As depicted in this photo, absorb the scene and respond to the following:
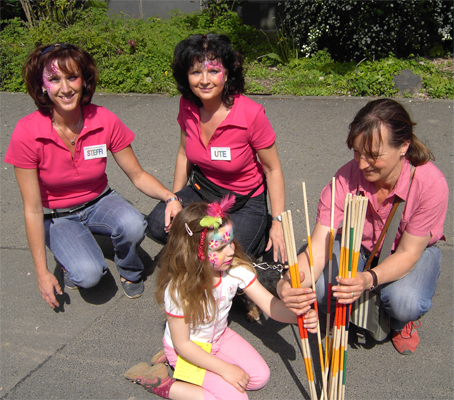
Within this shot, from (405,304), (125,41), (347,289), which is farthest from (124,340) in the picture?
(125,41)

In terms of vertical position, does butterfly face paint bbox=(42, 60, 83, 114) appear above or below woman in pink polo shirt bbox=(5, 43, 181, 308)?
above

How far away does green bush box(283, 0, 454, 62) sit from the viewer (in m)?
5.80

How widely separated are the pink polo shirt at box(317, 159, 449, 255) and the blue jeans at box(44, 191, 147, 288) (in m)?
1.18

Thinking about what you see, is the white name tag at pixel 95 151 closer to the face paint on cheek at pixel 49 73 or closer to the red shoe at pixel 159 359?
the face paint on cheek at pixel 49 73

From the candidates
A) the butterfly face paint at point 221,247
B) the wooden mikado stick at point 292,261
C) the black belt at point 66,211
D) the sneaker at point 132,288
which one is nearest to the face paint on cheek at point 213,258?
the butterfly face paint at point 221,247

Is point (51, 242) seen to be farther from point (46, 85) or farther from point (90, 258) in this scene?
point (46, 85)

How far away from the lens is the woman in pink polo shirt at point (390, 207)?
2.04 metres

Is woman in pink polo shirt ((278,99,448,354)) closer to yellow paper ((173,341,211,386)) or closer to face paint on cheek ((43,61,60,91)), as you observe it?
yellow paper ((173,341,211,386))

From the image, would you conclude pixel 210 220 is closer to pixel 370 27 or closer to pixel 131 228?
pixel 131 228

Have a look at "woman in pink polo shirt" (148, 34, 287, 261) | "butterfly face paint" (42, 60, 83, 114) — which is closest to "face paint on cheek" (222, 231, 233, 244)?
"woman in pink polo shirt" (148, 34, 287, 261)

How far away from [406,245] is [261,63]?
4680 mm

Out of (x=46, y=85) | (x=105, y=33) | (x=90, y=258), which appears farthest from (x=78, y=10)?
(x=90, y=258)

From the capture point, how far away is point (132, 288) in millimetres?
2906

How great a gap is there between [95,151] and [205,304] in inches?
48.7
